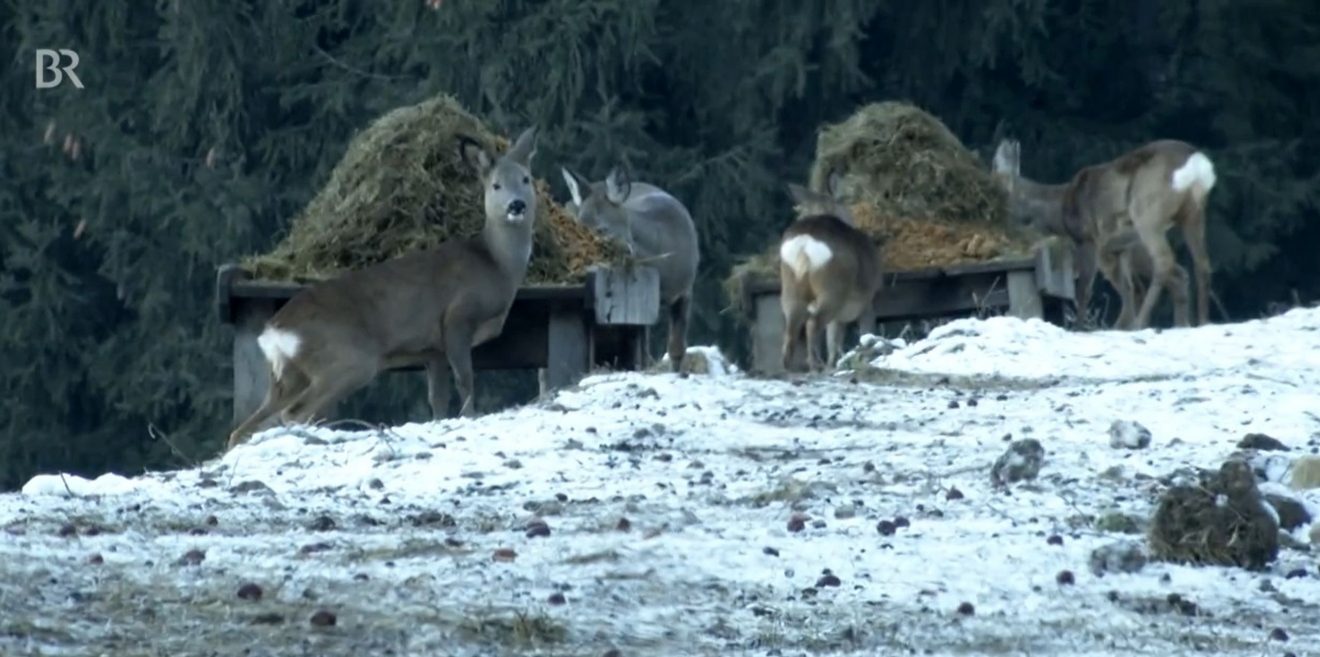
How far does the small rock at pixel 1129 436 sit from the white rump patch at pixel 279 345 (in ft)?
13.4

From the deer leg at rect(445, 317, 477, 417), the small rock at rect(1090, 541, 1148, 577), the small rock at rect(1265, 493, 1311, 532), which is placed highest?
the small rock at rect(1265, 493, 1311, 532)

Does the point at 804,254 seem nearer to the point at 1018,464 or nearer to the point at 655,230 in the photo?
the point at 655,230

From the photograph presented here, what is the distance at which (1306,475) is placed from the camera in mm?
9602

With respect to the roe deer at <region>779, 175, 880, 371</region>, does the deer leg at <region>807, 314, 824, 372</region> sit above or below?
below

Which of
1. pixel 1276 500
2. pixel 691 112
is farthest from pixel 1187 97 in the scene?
pixel 1276 500

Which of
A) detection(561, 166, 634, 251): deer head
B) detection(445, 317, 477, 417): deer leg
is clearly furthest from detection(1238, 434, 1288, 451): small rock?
detection(561, 166, 634, 251): deer head

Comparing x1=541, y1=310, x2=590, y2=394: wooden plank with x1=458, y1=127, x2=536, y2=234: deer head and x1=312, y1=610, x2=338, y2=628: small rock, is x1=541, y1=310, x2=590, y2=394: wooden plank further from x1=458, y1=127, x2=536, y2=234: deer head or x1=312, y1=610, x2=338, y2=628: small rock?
x1=312, y1=610, x2=338, y2=628: small rock

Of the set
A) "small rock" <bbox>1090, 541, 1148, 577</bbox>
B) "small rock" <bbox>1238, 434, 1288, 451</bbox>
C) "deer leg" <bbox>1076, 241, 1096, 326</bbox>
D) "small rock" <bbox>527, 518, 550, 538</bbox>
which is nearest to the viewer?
"small rock" <bbox>1090, 541, 1148, 577</bbox>

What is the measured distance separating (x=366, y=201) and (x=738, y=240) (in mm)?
15991

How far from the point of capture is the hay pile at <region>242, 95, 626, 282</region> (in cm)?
1480

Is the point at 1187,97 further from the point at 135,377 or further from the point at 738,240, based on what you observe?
the point at 135,377

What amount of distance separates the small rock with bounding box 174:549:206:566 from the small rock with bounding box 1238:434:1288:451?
384 cm

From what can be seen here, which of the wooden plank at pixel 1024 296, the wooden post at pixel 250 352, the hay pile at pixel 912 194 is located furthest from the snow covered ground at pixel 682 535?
the hay pile at pixel 912 194

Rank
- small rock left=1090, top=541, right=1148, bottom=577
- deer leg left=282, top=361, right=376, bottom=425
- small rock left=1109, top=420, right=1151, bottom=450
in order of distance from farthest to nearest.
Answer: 1. deer leg left=282, top=361, right=376, bottom=425
2. small rock left=1109, top=420, right=1151, bottom=450
3. small rock left=1090, top=541, right=1148, bottom=577
